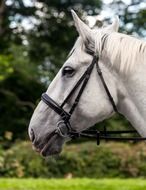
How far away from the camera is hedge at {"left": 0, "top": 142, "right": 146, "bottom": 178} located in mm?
14727

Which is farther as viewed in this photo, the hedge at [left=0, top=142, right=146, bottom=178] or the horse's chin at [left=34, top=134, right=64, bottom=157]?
the hedge at [left=0, top=142, right=146, bottom=178]

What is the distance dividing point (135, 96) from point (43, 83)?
66.4ft

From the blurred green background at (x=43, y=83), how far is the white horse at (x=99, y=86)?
560 cm

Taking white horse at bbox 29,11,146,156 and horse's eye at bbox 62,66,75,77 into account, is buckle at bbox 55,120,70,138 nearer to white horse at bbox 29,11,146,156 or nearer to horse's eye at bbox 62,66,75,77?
white horse at bbox 29,11,146,156

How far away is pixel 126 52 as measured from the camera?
3432 mm

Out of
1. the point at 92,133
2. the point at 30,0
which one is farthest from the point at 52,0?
the point at 92,133

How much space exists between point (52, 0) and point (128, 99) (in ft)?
53.1

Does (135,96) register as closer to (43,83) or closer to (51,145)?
(51,145)

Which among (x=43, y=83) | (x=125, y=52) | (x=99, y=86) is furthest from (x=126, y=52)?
(x=43, y=83)

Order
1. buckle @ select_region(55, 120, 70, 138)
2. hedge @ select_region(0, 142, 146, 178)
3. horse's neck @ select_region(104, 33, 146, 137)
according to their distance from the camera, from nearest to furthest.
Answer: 1. horse's neck @ select_region(104, 33, 146, 137)
2. buckle @ select_region(55, 120, 70, 138)
3. hedge @ select_region(0, 142, 146, 178)

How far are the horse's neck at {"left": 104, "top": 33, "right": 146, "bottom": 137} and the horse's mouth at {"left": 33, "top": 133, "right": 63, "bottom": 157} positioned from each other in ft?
1.61

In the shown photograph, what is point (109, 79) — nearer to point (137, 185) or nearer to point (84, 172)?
point (137, 185)

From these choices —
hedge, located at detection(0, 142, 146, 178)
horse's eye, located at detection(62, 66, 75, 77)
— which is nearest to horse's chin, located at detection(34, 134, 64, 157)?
horse's eye, located at detection(62, 66, 75, 77)

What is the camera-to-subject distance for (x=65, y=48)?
20.3 meters
